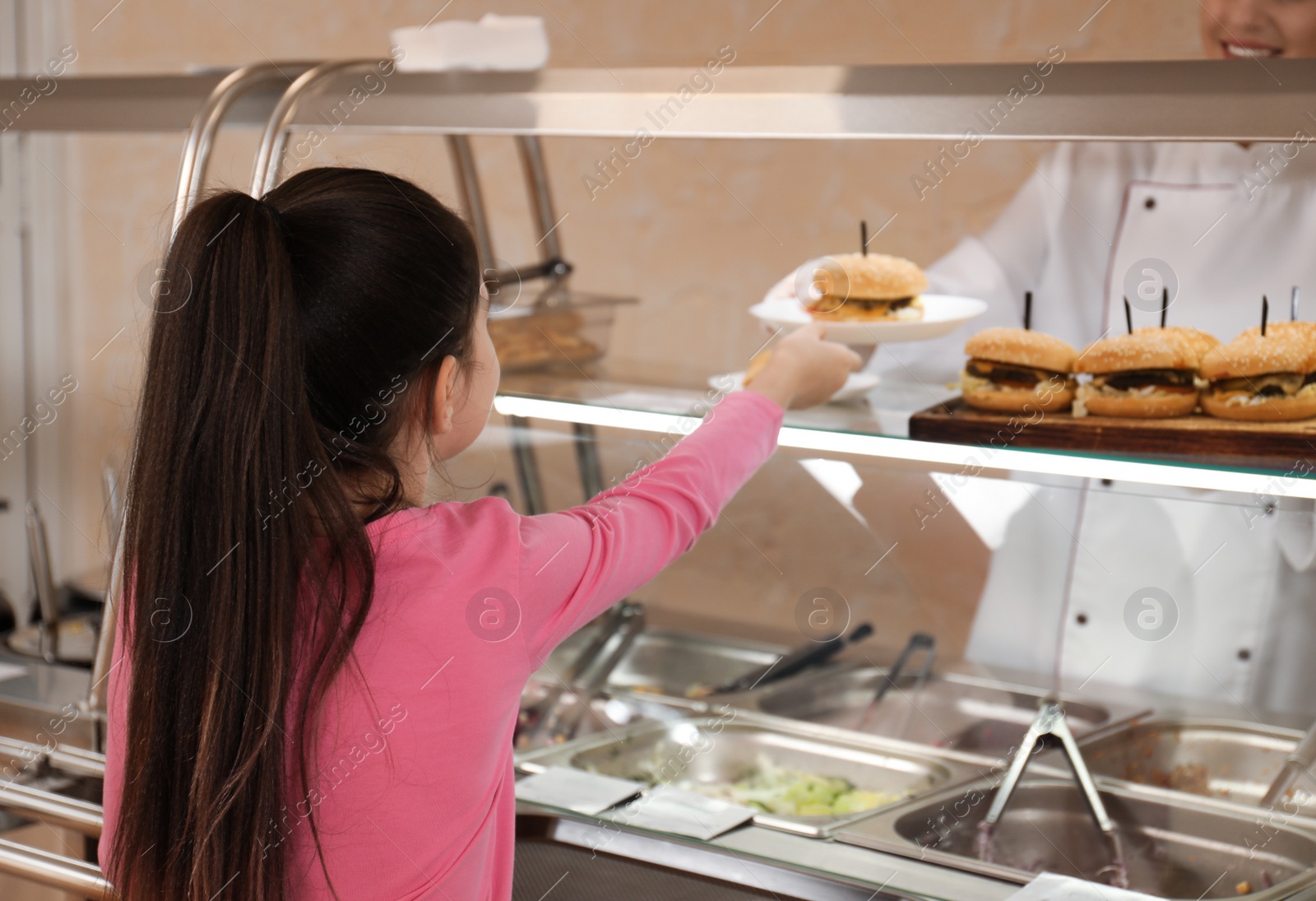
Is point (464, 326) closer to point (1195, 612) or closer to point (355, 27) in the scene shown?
point (1195, 612)

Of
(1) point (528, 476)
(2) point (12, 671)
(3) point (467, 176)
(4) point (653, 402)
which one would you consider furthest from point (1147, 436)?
(2) point (12, 671)

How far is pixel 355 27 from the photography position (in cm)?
254

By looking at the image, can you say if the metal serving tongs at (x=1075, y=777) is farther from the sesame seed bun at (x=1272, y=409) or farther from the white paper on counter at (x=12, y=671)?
the white paper on counter at (x=12, y=671)

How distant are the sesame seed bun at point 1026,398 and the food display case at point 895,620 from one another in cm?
4

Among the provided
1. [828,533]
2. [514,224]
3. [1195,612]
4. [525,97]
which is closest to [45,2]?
[514,224]

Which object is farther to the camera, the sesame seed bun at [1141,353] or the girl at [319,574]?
the sesame seed bun at [1141,353]

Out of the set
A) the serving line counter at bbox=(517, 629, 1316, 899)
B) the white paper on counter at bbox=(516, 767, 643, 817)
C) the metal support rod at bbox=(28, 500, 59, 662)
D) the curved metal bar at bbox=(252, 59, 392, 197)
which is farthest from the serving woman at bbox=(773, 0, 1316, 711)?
the metal support rod at bbox=(28, 500, 59, 662)

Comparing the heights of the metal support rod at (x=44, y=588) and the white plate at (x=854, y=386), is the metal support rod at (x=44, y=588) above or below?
below

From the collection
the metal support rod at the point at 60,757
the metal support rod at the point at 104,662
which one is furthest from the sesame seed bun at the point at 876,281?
the metal support rod at the point at 60,757

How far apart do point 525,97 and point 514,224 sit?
138cm

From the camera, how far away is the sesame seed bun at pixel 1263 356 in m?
0.99

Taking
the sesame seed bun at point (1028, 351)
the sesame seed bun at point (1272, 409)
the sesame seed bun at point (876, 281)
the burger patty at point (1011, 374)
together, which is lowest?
the sesame seed bun at point (1272, 409)

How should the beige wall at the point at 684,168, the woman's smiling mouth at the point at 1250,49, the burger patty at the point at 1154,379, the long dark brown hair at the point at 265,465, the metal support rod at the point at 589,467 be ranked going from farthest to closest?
the beige wall at the point at 684,168
the metal support rod at the point at 589,467
the woman's smiling mouth at the point at 1250,49
the burger patty at the point at 1154,379
the long dark brown hair at the point at 265,465

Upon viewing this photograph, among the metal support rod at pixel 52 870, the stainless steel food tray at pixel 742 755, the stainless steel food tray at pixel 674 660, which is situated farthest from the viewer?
the stainless steel food tray at pixel 674 660
